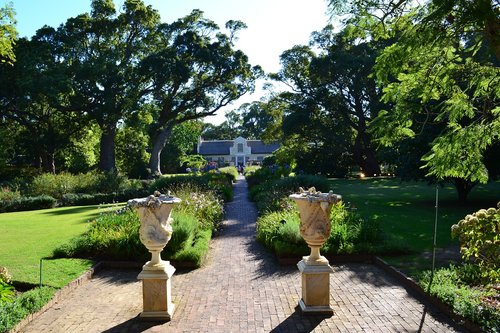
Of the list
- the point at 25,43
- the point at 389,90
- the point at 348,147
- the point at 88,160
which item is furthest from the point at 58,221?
the point at 348,147

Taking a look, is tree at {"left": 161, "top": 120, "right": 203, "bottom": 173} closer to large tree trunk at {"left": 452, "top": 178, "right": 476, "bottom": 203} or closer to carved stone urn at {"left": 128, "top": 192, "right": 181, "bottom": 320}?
large tree trunk at {"left": 452, "top": 178, "right": 476, "bottom": 203}

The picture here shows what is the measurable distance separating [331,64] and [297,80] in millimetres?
3842

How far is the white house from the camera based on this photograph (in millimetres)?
74688

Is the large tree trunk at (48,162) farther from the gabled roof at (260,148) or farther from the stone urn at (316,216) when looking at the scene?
the gabled roof at (260,148)

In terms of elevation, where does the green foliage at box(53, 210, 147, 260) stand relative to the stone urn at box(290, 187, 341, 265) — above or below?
below

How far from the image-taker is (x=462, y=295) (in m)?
6.18

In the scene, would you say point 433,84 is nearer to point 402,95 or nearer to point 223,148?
point 402,95

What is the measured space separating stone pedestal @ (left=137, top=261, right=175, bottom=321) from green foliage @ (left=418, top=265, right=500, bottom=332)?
13.5 ft

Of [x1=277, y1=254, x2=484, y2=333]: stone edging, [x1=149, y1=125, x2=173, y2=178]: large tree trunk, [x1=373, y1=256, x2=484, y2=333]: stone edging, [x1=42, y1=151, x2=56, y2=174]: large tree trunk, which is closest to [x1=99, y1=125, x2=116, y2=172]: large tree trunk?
[x1=42, y1=151, x2=56, y2=174]: large tree trunk

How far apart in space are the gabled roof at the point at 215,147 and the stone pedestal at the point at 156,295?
231ft

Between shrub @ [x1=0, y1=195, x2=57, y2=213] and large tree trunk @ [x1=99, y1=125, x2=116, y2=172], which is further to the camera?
large tree trunk @ [x1=99, y1=125, x2=116, y2=172]

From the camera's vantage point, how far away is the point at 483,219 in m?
5.56

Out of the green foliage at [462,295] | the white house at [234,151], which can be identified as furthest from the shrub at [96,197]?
the white house at [234,151]

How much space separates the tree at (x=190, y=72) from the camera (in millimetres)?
30812
